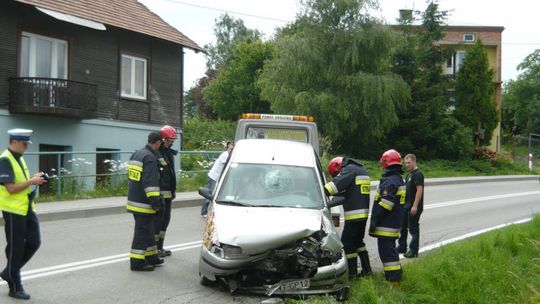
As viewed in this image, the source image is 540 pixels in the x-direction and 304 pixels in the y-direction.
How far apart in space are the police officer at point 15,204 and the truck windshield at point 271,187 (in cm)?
218

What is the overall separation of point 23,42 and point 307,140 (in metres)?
10.9

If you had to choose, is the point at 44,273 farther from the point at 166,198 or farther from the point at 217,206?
the point at 217,206

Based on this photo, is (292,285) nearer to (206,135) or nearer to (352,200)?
(352,200)

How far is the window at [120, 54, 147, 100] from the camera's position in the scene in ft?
72.6

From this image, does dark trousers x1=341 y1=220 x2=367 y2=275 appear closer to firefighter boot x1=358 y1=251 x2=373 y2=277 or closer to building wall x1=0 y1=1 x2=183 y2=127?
firefighter boot x1=358 y1=251 x2=373 y2=277

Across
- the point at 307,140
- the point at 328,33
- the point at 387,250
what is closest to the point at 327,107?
the point at 328,33

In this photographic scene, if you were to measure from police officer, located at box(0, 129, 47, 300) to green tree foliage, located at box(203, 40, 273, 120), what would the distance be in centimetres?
4519

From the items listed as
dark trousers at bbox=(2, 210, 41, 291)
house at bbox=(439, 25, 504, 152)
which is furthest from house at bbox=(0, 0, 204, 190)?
house at bbox=(439, 25, 504, 152)

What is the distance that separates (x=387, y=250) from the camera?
7535 millimetres

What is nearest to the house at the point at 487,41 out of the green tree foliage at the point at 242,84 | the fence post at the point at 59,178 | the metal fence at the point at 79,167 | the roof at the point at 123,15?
the green tree foliage at the point at 242,84

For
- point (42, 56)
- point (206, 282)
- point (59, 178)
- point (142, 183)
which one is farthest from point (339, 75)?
point (206, 282)

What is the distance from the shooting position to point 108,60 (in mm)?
21359

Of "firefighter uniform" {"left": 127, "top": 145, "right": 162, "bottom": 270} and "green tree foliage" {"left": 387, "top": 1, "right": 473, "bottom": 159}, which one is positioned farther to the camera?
"green tree foliage" {"left": 387, "top": 1, "right": 473, "bottom": 159}

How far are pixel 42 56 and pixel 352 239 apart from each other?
574 inches
